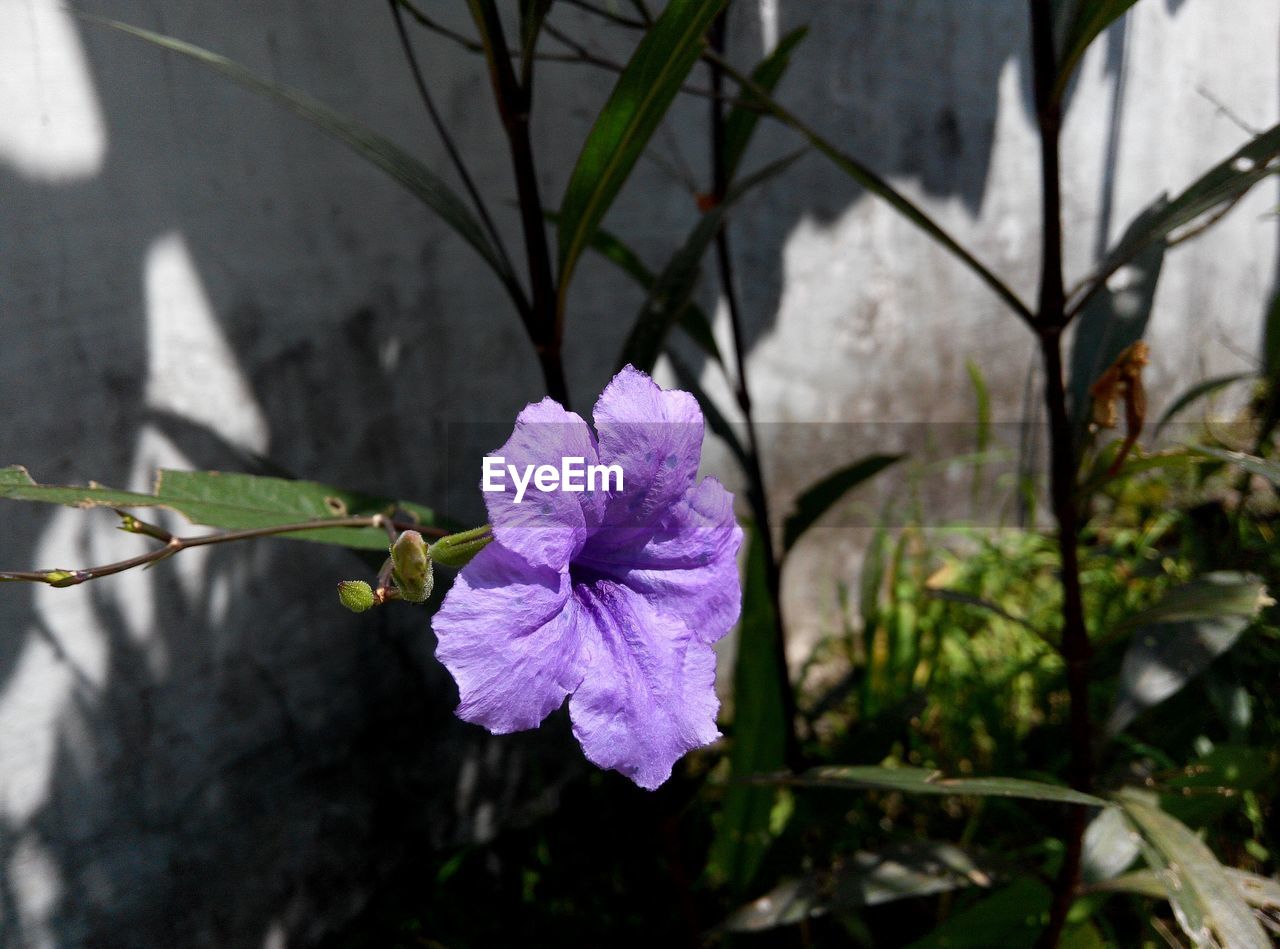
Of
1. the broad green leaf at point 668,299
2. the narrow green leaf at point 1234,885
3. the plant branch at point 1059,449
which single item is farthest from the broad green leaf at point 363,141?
the narrow green leaf at point 1234,885

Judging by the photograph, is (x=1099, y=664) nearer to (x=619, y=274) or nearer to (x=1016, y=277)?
(x=619, y=274)

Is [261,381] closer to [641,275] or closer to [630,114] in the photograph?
[641,275]

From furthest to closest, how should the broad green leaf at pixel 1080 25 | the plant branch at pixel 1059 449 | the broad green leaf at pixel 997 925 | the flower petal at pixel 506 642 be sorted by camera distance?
the broad green leaf at pixel 997 925 < the plant branch at pixel 1059 449 < the broad green leaf at pixel 1080 25 < the flower petal at pixel 506 642

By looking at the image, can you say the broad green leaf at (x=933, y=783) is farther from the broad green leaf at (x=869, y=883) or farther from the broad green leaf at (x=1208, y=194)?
the broad green leaf at (x=1208, y=194)

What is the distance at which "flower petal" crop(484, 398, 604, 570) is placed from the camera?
2.15 ft

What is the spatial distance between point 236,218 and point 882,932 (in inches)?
61.8

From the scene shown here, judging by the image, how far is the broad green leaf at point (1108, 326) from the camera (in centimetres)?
123

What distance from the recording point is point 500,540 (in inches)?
25.9

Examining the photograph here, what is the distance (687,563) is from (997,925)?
909 millimetres

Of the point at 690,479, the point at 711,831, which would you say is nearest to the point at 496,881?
the point at 711,831

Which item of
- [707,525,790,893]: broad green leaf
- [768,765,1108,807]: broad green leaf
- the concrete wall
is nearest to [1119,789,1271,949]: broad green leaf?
[768,765,1108,807]: broad green leaf

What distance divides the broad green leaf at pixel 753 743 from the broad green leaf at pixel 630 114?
707 millimetres

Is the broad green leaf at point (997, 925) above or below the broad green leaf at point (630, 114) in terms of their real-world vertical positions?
below

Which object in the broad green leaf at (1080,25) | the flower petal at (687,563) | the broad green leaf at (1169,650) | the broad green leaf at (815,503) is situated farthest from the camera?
the broad green leaf at (815,503)
